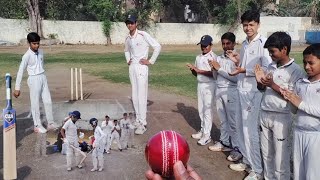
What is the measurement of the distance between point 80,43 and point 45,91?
25.7 metres

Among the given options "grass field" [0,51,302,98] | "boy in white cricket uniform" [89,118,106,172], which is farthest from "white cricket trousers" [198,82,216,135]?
"grass field" [0,51,302,98]

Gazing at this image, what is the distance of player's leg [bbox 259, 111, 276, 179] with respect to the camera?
4867 mm

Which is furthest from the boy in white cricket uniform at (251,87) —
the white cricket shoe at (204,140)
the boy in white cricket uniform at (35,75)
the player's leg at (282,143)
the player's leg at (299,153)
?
the boy in white cricket uniform at (35,75)

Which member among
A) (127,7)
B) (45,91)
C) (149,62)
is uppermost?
(127,7)

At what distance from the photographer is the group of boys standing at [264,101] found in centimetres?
414

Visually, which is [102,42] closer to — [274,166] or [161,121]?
[161,121]

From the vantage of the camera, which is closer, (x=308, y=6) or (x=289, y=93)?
(x=289, y=93)


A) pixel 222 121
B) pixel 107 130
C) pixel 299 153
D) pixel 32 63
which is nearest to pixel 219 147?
pixel 222 121

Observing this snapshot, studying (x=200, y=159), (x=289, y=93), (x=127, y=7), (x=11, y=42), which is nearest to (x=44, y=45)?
(x=11, y=42)

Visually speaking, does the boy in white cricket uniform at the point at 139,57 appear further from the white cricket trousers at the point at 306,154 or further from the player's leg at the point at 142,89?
the white cricket trousers at the point at 306,154

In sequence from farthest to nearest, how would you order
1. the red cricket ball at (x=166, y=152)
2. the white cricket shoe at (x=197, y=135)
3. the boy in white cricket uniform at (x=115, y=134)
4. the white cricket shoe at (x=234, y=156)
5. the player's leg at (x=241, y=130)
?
the white cricket shoe at (x=197, y=135), the boy in white cricket uniform at (x=115, y=134), the white cricket shoe at (x=234, y=156), the player's leg at (x=241, y=130), the red cricket ball at (x=166, y=152)

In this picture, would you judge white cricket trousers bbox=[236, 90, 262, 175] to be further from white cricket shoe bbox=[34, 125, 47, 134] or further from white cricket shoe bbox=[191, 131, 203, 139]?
white cricket shoe bbox=[34, 125, 47, 134]

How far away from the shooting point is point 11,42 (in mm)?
31562

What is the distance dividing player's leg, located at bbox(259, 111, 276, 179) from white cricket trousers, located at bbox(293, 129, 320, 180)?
1.85 ft
